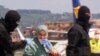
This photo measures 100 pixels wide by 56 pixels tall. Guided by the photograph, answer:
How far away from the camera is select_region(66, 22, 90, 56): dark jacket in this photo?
10.2 meters

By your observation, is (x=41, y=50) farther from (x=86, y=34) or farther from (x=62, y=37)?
(x=62, y=37)

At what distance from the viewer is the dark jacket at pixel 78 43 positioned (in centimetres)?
1016

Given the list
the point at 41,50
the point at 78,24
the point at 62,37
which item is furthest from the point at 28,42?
the point at 62,37

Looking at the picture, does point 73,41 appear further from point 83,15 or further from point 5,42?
point 5,42

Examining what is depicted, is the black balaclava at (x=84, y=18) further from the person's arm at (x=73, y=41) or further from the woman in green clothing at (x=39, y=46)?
the woman in green clothing at (x=39, y=46)

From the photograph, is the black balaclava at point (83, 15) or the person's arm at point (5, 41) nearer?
the person's arm at point (5, 41)

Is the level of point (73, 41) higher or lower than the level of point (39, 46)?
higher

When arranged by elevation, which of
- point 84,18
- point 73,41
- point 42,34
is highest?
point 84,18

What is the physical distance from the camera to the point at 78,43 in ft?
33.6

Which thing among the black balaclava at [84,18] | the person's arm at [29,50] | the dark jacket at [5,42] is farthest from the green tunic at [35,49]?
the dark jacket at [5,42]

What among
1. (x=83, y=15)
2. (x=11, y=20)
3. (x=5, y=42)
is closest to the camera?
(x=5, y=42)

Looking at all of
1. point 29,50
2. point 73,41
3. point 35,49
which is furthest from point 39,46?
point 73,41

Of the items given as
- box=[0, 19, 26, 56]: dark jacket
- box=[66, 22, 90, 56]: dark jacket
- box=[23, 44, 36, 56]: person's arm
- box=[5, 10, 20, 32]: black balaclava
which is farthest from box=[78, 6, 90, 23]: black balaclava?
box=[0, 19, 26, 56]: dark jacket

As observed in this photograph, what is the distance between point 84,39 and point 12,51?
1463mm
